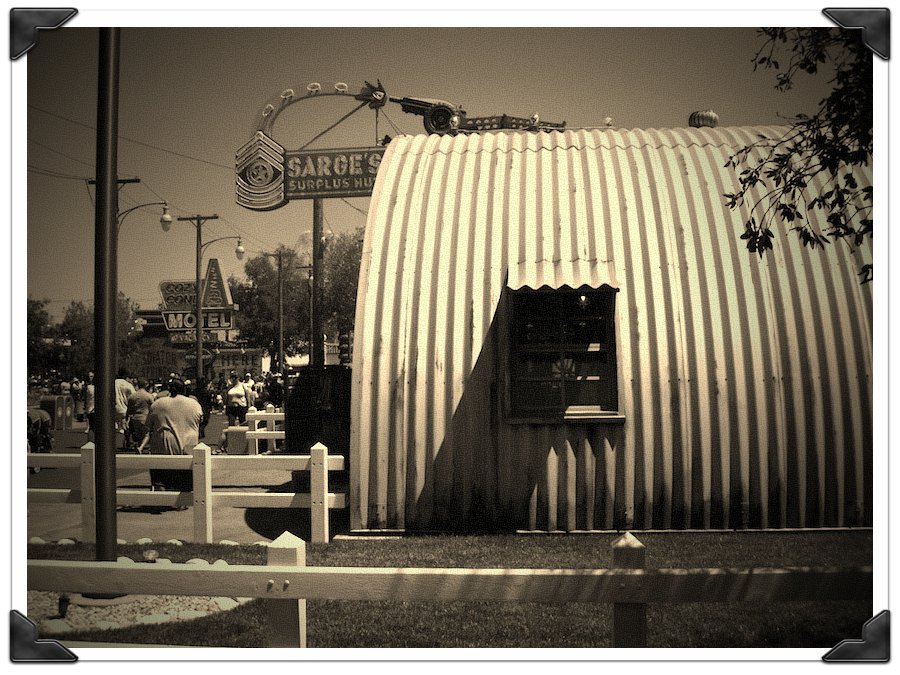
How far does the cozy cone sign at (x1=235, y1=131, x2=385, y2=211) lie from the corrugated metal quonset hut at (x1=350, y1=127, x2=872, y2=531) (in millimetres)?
711

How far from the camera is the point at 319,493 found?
7438mm

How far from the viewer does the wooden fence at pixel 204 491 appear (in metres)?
7.21

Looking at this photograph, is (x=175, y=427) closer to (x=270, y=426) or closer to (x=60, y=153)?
(x=60, y=153)

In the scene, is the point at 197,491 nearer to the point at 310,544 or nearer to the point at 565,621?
the point at 310,544

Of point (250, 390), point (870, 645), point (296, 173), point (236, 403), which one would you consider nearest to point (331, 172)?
point (296, 173)

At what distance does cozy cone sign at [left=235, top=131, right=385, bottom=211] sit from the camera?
6800mm

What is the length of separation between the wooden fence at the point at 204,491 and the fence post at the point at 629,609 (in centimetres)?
390

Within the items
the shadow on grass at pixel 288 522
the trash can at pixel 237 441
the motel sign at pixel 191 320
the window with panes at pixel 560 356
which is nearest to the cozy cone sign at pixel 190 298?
the motel sign at pixel 191 320

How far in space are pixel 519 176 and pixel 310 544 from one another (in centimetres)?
406

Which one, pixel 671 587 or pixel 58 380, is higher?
pixel 58 380

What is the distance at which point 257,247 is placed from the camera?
8.07 meters

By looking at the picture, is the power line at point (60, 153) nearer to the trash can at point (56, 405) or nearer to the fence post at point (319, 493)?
the trash can at point (56, 405)

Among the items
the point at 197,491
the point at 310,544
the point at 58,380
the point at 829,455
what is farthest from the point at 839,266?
the point at 58,380

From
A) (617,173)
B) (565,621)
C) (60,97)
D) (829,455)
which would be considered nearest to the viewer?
(565,621)
